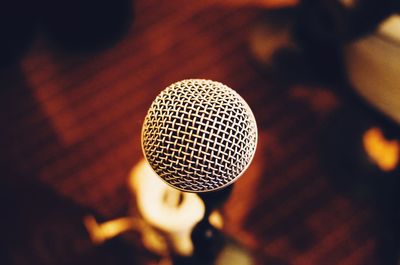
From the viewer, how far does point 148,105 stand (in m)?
1.34

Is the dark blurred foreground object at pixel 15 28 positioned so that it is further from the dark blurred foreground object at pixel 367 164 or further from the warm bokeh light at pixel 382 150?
the warm bokeh light at pixel 382 150

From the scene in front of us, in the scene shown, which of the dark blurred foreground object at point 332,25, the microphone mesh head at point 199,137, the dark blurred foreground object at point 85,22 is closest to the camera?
the microphone mesh head at point 199,137

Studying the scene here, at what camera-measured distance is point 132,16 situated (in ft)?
4.80

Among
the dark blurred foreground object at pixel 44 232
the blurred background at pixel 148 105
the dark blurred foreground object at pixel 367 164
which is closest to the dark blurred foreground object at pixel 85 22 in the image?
the blurred background at pixel 148 105

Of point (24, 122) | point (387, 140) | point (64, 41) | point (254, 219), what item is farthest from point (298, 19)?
point (24, 122)

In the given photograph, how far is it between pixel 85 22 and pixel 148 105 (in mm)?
302

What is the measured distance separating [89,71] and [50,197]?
0.40 m

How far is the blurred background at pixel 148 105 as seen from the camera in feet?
3.93

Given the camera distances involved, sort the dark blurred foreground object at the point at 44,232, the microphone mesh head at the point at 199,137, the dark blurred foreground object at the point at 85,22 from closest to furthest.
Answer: the microphone mesh head at the point at 199,137, the dark blurred foreground object at the point at 44,232, the dark blurred foreground object at the point at 85,22

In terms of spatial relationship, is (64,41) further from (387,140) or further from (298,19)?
(387,140)

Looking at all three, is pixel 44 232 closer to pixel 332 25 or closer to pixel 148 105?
pixel 148 105

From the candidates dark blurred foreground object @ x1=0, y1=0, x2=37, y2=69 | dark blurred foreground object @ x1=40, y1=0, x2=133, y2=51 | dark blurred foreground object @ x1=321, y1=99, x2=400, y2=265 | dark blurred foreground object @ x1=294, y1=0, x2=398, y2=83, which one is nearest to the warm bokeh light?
dark blurred foreground object @ x1=321, y1=99, x2=400, y2=265

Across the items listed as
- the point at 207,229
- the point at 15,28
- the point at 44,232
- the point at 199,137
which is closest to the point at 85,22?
the point at 15,28

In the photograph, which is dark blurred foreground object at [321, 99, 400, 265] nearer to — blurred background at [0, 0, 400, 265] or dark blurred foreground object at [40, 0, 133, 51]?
blurred background at [0, 0, 400, 265]
